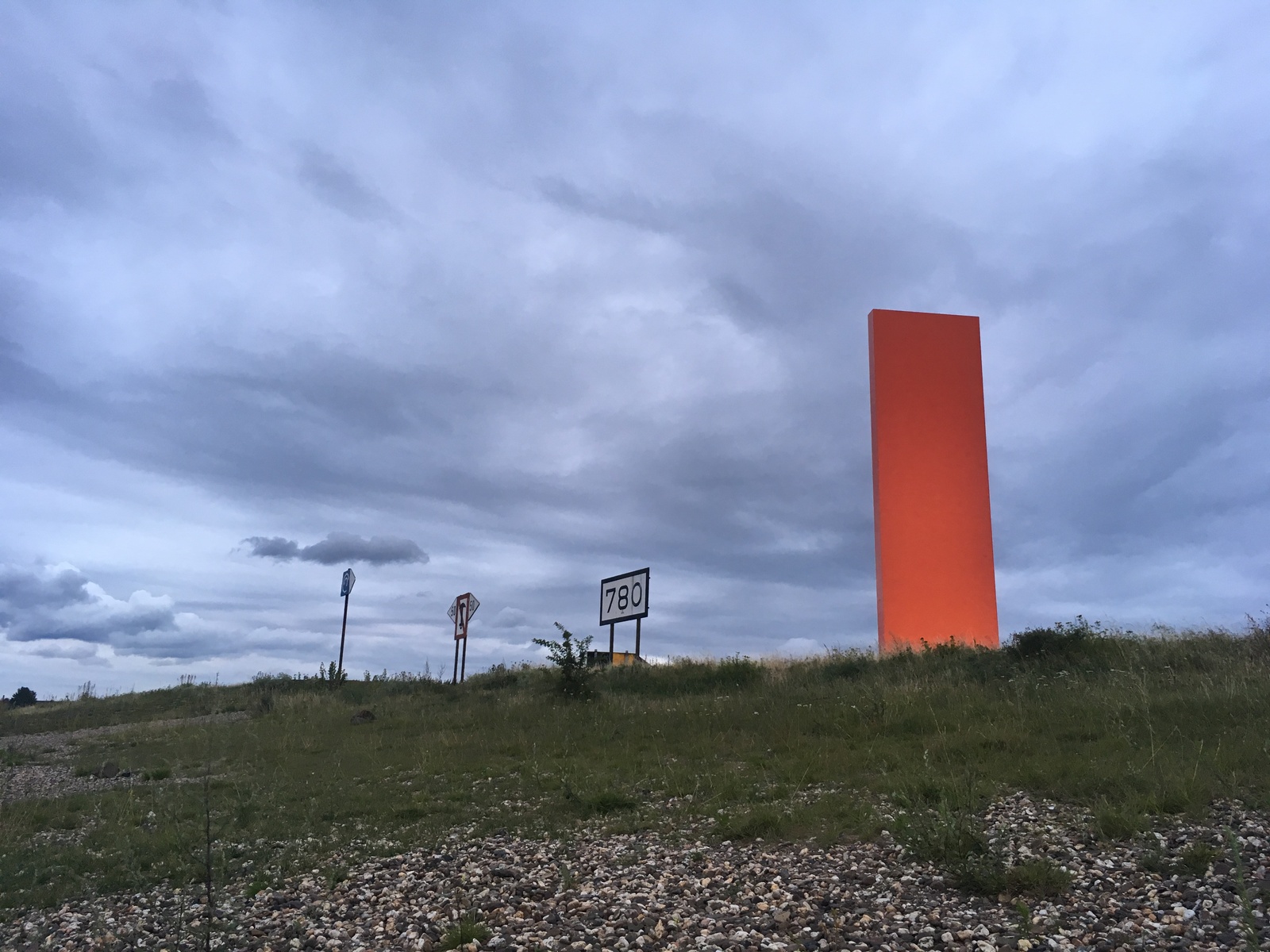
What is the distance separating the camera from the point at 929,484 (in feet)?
80.0

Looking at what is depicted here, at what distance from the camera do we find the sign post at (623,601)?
2566 cm

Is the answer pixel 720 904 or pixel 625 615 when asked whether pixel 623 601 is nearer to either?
pixel 625 615

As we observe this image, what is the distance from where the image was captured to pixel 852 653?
2228 centimetres

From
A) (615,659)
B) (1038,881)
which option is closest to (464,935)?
(1038,881)

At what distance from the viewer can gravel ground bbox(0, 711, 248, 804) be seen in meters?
15.2

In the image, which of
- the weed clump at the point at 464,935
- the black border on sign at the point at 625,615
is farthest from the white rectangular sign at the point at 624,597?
the weed clump at the point at 464,935

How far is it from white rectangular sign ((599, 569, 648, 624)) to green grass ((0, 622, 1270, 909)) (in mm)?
5212

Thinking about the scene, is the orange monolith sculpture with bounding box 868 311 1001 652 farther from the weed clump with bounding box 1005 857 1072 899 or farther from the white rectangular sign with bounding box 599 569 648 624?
the weed clump with bounding box 1005 857 1072 899

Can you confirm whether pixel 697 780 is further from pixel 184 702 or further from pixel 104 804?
pixel 184 702

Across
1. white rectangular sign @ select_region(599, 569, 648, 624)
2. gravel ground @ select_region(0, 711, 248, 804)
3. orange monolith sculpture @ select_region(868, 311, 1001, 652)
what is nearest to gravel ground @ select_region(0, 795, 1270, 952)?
gravel ground @ select_region(0, 711, 248, 804)

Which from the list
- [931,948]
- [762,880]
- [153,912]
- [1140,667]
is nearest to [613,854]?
[762,880]

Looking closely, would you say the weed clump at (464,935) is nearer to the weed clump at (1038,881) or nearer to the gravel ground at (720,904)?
the gravel ground at (720,904)

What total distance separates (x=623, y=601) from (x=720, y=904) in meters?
19.9

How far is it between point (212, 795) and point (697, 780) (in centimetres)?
748
